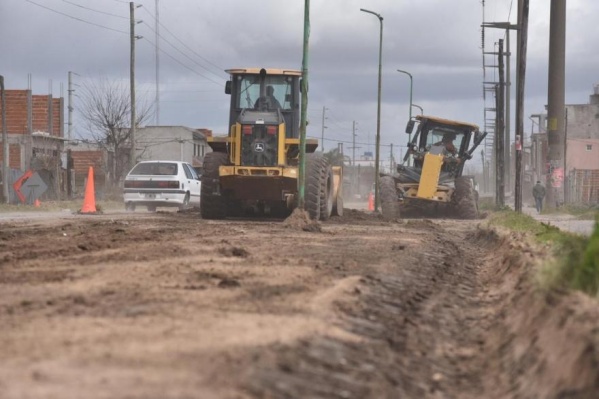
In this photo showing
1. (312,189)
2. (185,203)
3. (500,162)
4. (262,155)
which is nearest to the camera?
(262,155)

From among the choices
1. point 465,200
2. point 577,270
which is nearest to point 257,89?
point 465,200

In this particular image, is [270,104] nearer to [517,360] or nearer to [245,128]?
[245,128]

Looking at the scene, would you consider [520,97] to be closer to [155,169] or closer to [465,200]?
[465,200]

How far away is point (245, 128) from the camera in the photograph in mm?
22672

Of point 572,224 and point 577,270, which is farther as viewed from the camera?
point 572,224

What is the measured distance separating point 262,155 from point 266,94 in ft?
5.43

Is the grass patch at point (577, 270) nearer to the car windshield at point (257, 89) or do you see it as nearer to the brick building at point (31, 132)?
the car windshield at point (257, 89)

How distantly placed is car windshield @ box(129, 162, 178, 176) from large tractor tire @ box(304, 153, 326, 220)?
28.6 feet

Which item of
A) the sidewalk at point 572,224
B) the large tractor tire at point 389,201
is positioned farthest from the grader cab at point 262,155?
the large tractor tire at point 389,201

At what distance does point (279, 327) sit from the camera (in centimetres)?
678

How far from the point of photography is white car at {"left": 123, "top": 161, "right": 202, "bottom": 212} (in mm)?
30766

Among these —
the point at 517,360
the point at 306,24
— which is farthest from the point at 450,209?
the point at 517,360

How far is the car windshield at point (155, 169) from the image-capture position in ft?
103

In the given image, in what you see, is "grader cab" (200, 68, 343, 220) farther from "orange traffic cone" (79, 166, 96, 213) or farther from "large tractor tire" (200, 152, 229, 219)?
"orange traffic cone" (79, 166, 96, 213)
